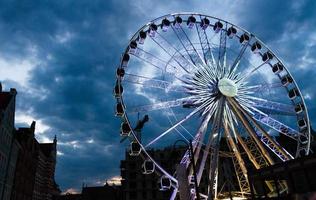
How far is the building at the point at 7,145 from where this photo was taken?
41.4 metres

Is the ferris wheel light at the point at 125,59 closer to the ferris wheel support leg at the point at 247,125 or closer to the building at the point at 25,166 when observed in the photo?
the ferris wheel support leg at the point at 247,125

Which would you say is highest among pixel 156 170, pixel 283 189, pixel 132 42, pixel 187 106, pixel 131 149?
pixel 132 42

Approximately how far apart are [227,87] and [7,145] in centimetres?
3141

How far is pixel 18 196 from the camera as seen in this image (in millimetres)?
50250

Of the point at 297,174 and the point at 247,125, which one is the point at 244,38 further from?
the point at 297,174

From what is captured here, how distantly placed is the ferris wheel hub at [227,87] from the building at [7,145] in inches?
1109

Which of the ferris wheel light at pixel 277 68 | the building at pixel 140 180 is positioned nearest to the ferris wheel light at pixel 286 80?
the ferris wheel light at pixel 277 68

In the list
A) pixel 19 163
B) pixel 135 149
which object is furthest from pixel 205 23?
pixel 19 163

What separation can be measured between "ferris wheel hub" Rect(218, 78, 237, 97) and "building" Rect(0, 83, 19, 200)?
28171 millimetres

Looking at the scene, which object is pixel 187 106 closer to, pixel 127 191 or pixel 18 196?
pixel 18 196

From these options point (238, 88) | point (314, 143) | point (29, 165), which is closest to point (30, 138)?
point (29, 165)

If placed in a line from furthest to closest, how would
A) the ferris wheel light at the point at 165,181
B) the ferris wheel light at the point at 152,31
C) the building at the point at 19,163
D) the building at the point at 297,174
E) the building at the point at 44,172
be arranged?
the building at the point at 44,172 → the building at the point at 19,163 → the ferris wheel light at the point at 152,31 → the ferris wheel light at the point at 165,181 → the building at the point at 297,174

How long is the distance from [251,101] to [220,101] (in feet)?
16.0

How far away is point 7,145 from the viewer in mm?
43562
